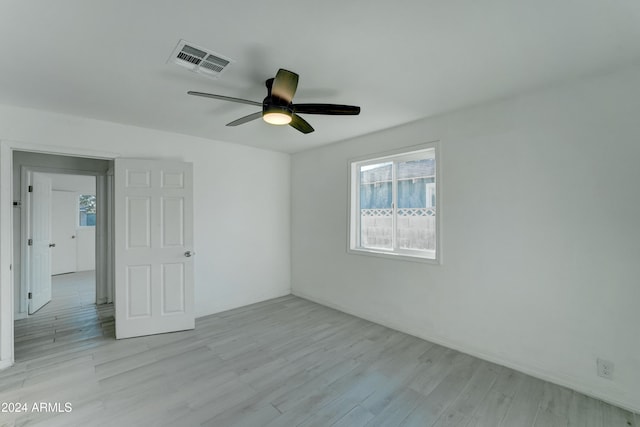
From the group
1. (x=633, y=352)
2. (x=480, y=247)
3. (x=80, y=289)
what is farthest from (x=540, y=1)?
(x=80, y=289)

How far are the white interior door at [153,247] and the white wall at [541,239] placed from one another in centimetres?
269

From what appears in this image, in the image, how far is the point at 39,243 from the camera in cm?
420

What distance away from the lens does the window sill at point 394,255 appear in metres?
3.18

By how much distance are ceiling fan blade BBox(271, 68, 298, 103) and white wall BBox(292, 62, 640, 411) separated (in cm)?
189

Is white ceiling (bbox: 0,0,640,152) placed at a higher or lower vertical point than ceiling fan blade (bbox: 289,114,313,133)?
higher

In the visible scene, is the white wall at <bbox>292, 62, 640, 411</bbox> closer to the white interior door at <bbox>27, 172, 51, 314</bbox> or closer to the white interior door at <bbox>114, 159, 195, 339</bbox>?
the white interior door at <bbox>114, 159, 195, 339</bbox>

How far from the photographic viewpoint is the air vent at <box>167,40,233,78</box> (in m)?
1.88

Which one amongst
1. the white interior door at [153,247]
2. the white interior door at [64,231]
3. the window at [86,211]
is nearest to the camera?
the white interior door at [153,247]

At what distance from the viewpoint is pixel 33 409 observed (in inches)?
80.6

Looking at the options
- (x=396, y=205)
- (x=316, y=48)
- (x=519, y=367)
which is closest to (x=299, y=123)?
(x=316, y=48)

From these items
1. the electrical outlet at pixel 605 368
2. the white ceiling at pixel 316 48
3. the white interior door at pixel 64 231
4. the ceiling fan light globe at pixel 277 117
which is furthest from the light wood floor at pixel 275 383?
the white interior door at pixel 64 231

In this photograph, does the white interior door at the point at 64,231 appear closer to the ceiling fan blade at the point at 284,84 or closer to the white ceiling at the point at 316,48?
the white ceiling at the point at 316,48

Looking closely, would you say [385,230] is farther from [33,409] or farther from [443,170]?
[33,409]

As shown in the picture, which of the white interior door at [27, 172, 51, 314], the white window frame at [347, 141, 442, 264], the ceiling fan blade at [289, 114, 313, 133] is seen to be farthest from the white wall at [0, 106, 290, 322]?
the ceiling fan blade at [289, 114, 313, 133]
